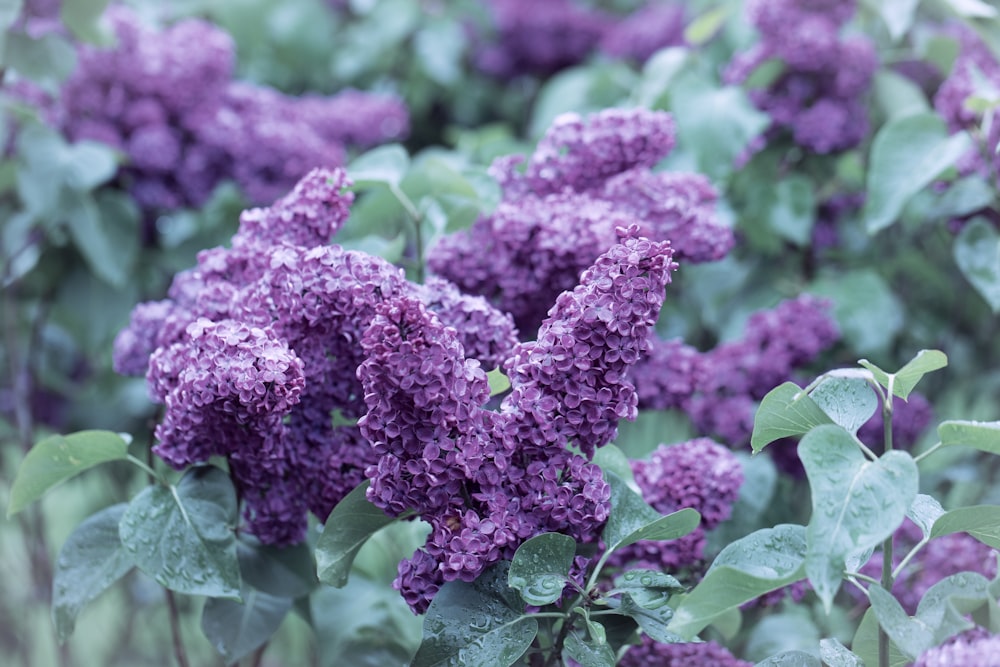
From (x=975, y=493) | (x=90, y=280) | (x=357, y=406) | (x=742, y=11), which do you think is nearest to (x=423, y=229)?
(x=357, y=406)

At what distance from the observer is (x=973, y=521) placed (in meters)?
0.73

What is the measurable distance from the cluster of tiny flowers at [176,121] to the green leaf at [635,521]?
961mm

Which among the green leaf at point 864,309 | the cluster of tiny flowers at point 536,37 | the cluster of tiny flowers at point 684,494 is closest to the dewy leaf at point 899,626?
the cluster of tiny flowers at point 684,494

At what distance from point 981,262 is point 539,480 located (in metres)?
0.80

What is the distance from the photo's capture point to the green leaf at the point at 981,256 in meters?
1.25

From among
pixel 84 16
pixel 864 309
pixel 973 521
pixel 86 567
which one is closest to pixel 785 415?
pixel 973 521

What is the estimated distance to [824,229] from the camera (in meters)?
1.60

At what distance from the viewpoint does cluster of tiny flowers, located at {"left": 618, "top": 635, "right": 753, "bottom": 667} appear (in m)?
0.88

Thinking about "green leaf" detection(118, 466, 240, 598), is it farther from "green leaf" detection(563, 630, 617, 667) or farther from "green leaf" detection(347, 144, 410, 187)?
"green leaf" detection(347, 144, 410, 187)

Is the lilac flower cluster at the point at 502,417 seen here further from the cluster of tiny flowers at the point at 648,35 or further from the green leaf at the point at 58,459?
the cluster of tiny flowers at the point at 648,35

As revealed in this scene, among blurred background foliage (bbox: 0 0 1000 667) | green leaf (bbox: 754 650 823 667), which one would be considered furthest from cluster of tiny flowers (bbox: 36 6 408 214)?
green leaf (bbox: 754 650 823 667)

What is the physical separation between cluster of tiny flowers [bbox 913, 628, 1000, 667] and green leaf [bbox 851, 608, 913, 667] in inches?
3.6

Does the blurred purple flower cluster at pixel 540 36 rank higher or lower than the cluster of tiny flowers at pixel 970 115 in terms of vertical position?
lower

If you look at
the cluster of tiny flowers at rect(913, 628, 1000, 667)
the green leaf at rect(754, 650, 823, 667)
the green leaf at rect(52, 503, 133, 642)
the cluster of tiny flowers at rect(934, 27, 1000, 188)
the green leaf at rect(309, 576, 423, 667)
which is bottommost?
the green leaf at rect(309, 576, 423, 667)
